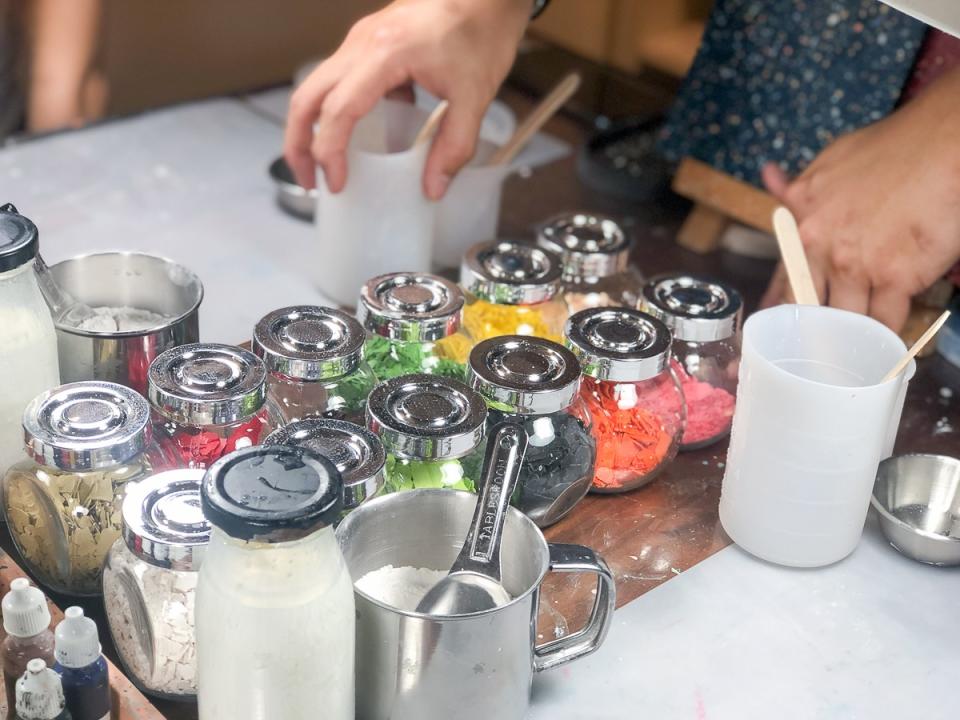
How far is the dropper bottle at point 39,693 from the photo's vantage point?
2.14ft

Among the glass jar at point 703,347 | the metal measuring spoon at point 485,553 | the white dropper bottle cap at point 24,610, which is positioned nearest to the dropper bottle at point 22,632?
the white dropper bottle cap at point 24,610

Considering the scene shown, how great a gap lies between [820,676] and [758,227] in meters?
0.68

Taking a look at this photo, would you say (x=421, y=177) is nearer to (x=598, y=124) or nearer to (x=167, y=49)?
(x=598, y=124)

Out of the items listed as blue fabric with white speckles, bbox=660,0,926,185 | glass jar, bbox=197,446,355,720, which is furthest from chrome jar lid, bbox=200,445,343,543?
blue fabric with white speckles, bbox=660,0,926,185

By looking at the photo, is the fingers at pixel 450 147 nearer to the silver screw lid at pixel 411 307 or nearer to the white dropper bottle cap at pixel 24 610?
the silver screw lid at pixel 411 307

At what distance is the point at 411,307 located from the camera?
0.98m

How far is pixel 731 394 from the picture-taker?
108 centimetres

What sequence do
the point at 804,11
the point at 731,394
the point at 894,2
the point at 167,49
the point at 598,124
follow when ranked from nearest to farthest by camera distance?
the point at 894,2 < the point at 731,394 < the point at 804,11 < the point at 598,124 < the point at 167,49

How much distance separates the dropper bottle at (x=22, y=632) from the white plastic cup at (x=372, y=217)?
1.99ft

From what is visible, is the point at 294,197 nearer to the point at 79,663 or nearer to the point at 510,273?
the point at 510,273

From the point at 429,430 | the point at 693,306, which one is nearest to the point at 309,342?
the point at 429,430

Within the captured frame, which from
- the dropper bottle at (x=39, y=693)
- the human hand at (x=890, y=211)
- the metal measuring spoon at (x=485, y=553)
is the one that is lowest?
the dropper bottle at (x=39, y=693)

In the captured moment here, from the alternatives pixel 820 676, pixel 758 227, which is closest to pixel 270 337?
pixel 820 676

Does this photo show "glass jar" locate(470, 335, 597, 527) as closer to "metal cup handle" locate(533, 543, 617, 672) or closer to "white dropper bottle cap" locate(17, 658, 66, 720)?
"metal cup handle" locate(533, 543, 617, 672)
